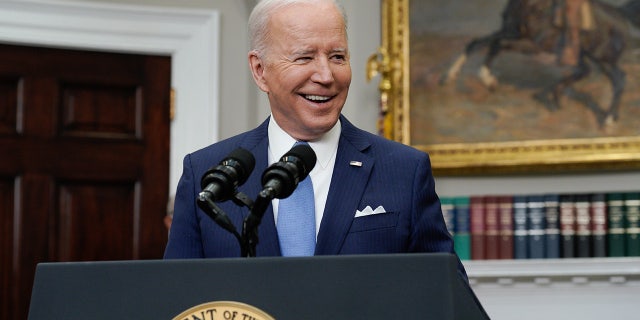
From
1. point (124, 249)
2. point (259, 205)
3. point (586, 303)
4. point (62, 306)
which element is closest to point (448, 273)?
point (259, 205)

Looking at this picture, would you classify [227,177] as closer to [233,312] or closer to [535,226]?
[233,312]

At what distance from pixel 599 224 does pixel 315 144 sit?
260cm

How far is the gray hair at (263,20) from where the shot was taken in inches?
81.7

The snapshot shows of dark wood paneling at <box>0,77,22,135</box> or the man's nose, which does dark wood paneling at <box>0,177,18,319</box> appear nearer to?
dark wood paneling at <box>0,77,22,135</box>

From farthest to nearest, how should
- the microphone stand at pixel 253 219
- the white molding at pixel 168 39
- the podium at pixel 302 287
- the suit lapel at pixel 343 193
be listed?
1. the white molding at pixel 168 39
2. the suit lapel at pixel 343 193
3. the microphone stand at pixel 253 219
4. the podium at pixel 302 287

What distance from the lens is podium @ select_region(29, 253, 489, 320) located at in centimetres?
143

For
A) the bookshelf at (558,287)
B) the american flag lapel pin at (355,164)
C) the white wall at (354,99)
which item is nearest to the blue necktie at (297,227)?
the american flag lapel pin at (355,164)

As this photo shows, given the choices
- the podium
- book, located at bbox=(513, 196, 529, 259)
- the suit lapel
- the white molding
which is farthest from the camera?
the white molding

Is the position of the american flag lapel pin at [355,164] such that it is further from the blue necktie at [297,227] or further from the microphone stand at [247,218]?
the microphone stand at [247,218]

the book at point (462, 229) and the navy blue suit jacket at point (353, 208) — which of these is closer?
the navy blue suit jacket at point (353, 208)

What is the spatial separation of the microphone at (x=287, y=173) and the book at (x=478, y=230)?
2.99 m

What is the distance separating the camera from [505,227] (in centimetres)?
454

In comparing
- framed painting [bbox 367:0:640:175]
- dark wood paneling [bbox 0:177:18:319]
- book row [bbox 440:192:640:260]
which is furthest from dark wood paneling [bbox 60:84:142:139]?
book row [bbox 440:192:640:260]

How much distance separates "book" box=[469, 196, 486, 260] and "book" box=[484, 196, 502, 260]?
13 mm
